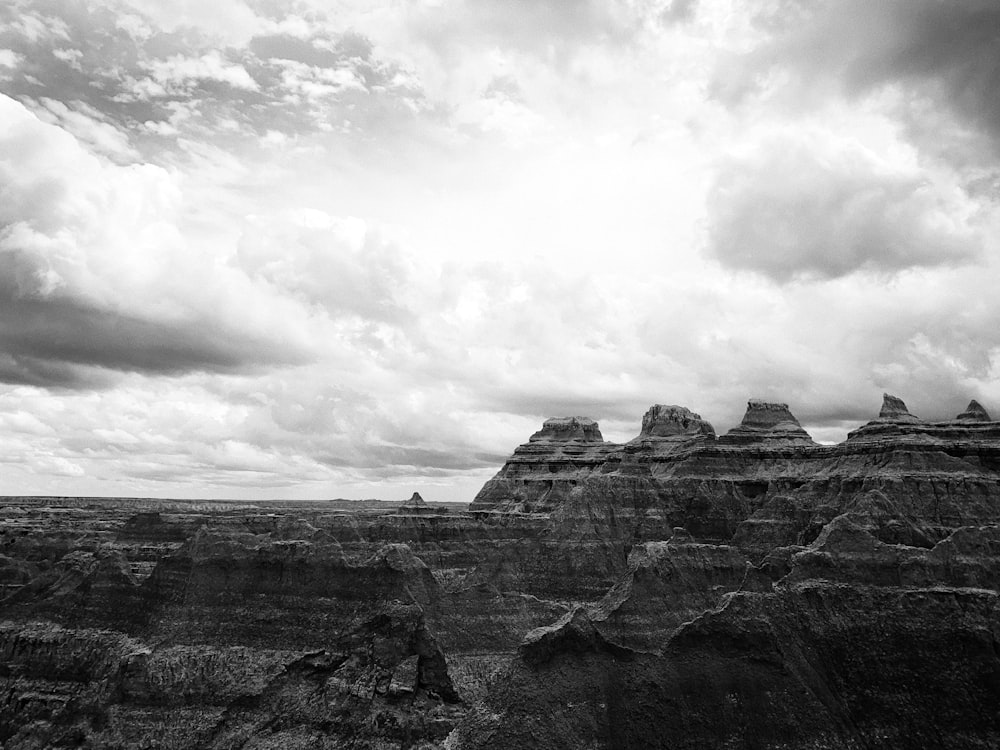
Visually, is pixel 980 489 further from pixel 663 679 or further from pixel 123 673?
pixel 123 673

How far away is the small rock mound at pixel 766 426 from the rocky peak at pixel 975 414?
98.2 feet

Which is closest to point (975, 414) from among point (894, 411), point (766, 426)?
point (894, 411)

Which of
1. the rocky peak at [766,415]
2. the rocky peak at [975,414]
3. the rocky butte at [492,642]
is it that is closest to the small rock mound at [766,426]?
the rocky peak at [766,415]

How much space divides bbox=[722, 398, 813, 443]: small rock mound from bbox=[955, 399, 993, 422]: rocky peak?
29.9 m

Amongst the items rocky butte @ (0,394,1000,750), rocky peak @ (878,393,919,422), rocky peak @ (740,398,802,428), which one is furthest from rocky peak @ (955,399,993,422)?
rocky butte @ (0,394,1000,750)

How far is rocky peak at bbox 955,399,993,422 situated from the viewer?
493ft

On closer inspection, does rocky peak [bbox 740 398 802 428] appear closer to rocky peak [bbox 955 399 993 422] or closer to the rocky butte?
rocky peak [bbox 955 399 993 422]

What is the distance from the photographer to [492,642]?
70.8 metres

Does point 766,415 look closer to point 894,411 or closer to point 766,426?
point 766,426

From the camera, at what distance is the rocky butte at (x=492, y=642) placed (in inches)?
1777

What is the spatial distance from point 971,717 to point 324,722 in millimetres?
42027

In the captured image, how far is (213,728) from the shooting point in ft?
177

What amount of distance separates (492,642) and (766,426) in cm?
12166

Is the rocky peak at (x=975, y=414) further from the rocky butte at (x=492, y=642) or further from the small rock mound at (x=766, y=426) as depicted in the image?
the rocky butte at (x=492, y=642)
